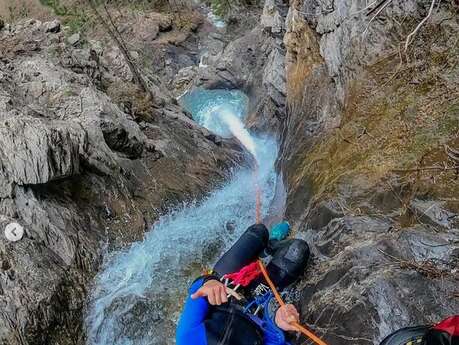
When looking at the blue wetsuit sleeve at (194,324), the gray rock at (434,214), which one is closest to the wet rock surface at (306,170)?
the gray rock at (434,214)

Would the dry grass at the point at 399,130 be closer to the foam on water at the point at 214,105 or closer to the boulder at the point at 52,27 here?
the boulder at the point at 52,27

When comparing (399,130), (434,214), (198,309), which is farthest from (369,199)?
(198,309)

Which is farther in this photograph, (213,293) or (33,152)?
(33,152)

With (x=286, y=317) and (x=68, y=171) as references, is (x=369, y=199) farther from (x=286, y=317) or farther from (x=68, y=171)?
(x=68, y=171)

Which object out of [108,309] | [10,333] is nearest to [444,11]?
[108,309]

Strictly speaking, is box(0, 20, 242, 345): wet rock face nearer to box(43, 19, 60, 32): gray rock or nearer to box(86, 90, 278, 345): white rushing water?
box(43, 19, 60, 32): gray rock

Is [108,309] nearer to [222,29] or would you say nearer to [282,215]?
[282,215]
